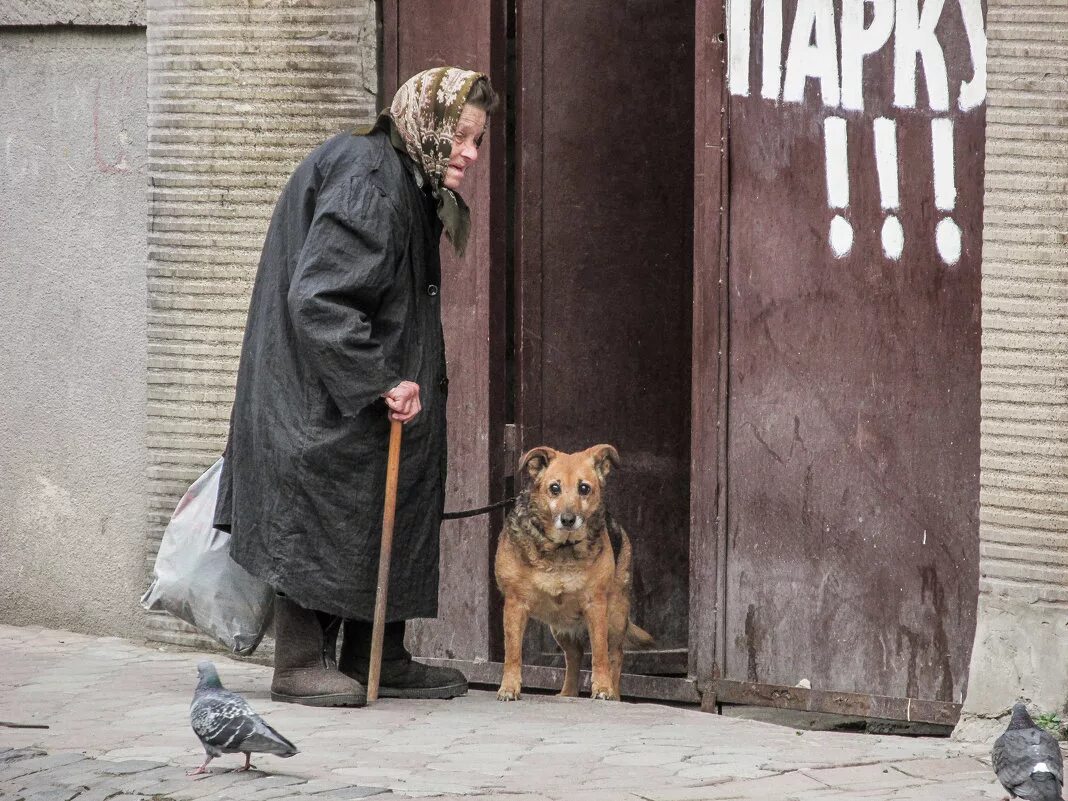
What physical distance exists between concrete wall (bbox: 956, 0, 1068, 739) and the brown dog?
4.57 ft

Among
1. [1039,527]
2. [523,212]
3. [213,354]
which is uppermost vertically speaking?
[523,212]

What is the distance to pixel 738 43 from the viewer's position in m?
6.61

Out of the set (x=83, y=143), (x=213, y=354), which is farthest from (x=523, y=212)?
(x=83, y=143)

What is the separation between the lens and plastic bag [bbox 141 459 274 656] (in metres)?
6.26

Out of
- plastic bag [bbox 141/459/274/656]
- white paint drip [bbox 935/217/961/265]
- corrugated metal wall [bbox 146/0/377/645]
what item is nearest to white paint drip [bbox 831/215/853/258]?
white paint drip [bbox 935/217/961/265]

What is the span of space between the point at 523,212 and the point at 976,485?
2034 mm

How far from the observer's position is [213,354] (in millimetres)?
7340

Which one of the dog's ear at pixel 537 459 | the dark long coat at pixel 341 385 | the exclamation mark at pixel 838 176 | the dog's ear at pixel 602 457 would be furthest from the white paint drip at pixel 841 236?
the dark long coat at pixel 341 385

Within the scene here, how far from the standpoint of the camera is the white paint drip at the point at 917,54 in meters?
6.18

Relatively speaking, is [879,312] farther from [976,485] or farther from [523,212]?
[523,212]

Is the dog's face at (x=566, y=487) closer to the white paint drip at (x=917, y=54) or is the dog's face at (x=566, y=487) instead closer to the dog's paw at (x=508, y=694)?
the dog's paw at (x=508, y=694)

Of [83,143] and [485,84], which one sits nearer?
[485,84]

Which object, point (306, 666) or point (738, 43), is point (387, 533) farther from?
point (738, 43)

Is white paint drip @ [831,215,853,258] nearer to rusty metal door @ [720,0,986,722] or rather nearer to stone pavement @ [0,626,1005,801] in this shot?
rusty metal door @ [720,0,986,722]
